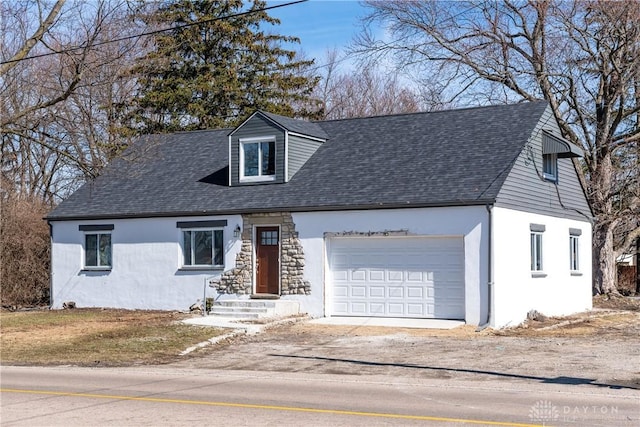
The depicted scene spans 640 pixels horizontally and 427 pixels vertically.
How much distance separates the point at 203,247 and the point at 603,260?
60.5 feet

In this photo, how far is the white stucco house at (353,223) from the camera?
2389cm

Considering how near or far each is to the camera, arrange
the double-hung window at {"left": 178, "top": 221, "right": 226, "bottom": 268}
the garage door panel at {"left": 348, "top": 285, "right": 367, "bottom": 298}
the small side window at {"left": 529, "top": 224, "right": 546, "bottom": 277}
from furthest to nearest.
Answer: the double-hung window at {"left": 178, "top": 221, "right": 226, "bottom": 268}
the small side window at {"left": 529, "top": 224, "right": 546, "bottom": 277}
the garage door panel at {"left": 348, "top": 285, "right": 367, "bottom": 298}

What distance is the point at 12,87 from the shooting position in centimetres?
3306

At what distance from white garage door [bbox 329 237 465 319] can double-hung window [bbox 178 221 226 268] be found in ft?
13.1

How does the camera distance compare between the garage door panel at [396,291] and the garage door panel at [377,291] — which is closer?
the garage door panel at [396,291]

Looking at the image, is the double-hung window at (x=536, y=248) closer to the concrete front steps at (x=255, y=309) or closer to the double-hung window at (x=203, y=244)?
the concrete front steps at (x=255, y=309)

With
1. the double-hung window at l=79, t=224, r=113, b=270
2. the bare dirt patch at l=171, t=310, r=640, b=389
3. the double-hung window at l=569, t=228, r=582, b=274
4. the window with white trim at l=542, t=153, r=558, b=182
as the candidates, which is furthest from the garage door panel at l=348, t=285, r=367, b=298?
the double-hung window at l=79, t=224, r=113, b=270

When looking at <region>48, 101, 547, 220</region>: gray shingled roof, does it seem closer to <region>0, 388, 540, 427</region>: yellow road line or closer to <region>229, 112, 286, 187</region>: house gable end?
<region>229, 112, 286, 187</region>: house gable end

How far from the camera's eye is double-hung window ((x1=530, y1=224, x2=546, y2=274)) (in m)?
26.0

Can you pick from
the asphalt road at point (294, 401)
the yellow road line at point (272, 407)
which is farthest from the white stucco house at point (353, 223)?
the yellow road line at point (272, 407)

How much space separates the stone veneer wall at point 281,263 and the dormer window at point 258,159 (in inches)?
70.6

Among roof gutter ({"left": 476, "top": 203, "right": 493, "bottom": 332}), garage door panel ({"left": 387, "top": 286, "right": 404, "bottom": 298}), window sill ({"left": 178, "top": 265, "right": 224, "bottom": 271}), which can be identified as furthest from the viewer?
window sill ({"left": 178, "top": 265, "right": 224, "bottom": 271})

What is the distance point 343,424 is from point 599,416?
10.7ft

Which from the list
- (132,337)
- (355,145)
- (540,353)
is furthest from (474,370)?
(355,145)
